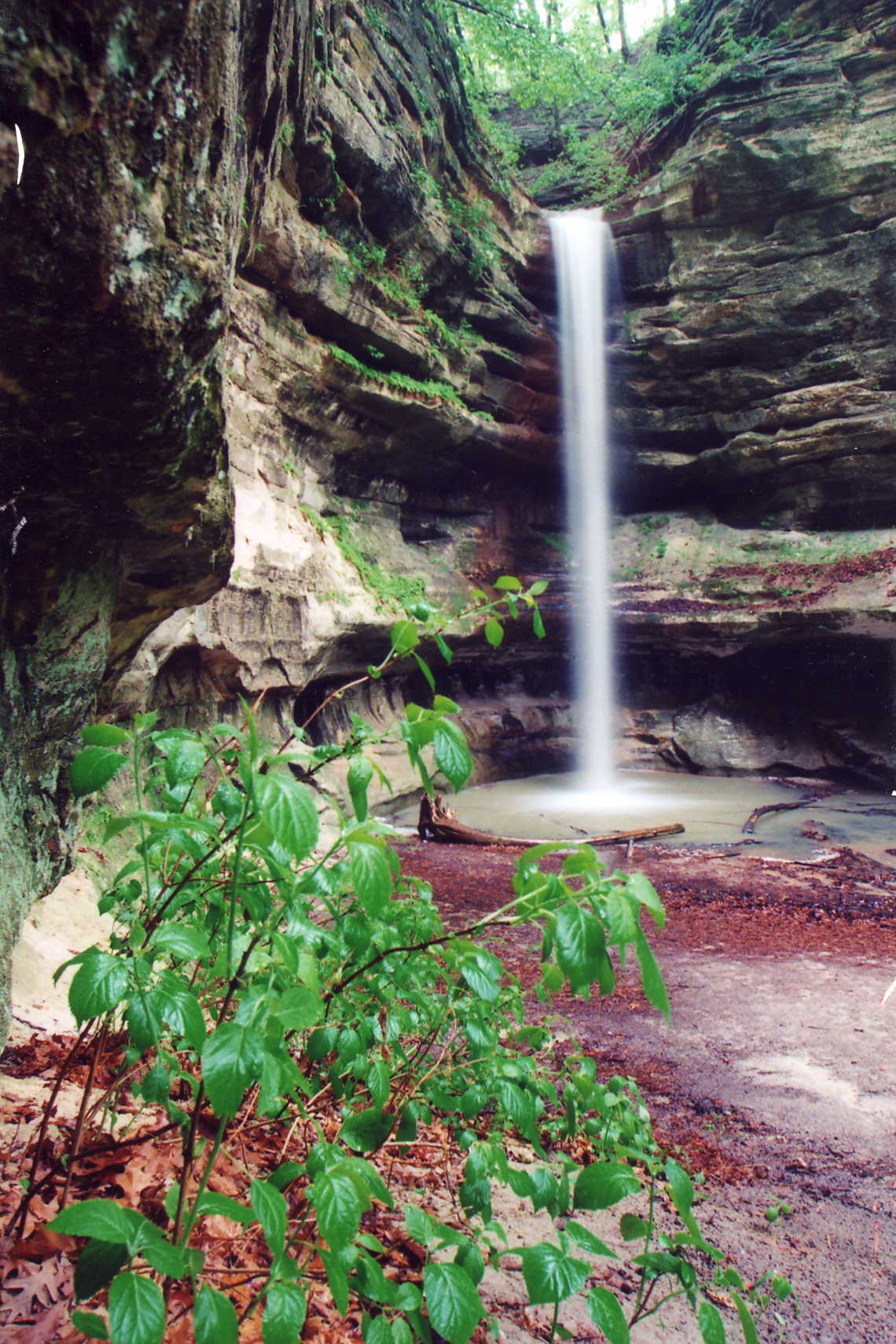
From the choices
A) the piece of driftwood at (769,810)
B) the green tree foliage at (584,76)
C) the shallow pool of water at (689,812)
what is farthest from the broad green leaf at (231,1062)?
the green tree foliage at (584,76)

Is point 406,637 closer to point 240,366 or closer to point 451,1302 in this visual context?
point 451,1302

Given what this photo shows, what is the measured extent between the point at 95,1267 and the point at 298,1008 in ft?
1.35

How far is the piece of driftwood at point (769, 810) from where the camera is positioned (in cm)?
1074

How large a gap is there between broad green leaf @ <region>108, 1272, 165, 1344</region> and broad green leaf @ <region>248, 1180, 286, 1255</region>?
17 cm

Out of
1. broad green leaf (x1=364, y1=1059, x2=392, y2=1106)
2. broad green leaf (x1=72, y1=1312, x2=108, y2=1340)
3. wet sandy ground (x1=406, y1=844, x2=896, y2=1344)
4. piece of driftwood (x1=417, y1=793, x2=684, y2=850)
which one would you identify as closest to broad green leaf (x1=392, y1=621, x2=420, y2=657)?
broad green leaf (x1=364, y1=1059, x2=392, y2=1106)

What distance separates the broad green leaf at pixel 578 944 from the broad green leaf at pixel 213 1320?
669mm

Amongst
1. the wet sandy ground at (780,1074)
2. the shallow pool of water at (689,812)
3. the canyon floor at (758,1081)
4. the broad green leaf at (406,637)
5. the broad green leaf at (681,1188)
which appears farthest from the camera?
the shallow pool of water at (689,812)

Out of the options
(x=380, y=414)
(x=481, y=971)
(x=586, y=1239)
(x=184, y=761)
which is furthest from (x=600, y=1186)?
(x=380, y=414)

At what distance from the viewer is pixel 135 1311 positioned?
90 centimetres

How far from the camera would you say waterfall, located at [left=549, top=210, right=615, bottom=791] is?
679 inches

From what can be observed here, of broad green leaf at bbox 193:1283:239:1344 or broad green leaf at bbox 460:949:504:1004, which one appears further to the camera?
broad green leaf at bbox 460:949:504:1004

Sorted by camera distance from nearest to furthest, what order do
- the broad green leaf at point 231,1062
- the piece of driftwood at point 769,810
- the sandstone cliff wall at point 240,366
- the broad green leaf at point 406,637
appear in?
1. the broad green leaf at point 231,1062
2. the broad green leaf at point 406,637
3. the sandstone cliff wall at point 240,366
4. the piece of driftwood at point 769,810

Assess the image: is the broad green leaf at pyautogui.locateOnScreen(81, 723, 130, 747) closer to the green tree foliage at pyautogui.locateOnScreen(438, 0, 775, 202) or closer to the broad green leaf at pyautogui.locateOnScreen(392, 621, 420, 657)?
the broad green leaf at pyautogui.locateOnScreen(392, 621, 420, 657)

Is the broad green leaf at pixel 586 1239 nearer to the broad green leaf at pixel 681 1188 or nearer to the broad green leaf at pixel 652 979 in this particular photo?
Result: the broad green leaf at pixel 681 1188
